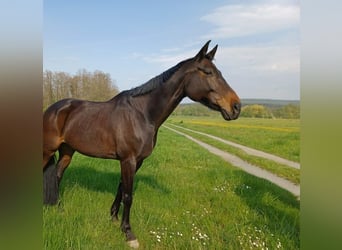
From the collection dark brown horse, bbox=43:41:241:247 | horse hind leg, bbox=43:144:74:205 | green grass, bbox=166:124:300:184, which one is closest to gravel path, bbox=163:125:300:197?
green grass, bbox=166:124:300:184

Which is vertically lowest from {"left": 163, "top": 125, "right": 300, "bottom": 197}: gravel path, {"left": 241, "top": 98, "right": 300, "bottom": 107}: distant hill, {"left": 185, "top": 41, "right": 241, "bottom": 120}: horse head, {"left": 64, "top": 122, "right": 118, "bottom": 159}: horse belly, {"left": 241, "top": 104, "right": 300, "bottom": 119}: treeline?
{"left": 163, "top": 125, "right": 300, "bottom": 197}: gravel path

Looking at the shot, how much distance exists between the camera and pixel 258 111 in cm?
197

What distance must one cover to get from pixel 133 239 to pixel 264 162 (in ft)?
3.82

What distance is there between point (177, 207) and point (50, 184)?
1.07 m

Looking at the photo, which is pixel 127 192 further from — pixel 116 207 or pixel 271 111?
pixel 271 111

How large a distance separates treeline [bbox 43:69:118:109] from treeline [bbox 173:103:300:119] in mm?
581

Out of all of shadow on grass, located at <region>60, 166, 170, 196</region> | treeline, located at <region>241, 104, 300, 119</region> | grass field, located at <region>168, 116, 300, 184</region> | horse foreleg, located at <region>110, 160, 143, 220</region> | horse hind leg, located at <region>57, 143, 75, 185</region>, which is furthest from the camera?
shadow on grass, located at <region>60, 166, 170, 196</region>

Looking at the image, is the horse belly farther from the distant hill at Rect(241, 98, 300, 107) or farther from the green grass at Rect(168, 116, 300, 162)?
the distant hill at Rect(241, 98, 300, 107)

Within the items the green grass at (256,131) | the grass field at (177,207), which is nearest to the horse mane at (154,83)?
the green grass at (256,131)

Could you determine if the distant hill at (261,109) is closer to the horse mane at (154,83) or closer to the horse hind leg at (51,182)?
the horse mane at (154,83)

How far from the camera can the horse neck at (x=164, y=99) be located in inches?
76.9

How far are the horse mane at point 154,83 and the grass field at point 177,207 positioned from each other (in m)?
0.50

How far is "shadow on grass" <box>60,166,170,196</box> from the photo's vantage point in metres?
2.56
